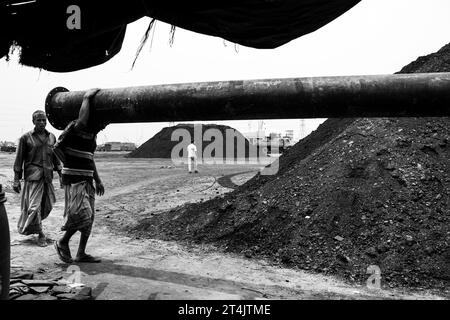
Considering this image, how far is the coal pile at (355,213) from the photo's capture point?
4.71m

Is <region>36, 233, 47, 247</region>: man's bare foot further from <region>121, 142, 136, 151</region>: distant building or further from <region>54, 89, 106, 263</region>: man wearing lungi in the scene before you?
<region>121, 142, 136, 151</region>: distant building

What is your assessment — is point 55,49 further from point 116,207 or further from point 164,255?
point 116,207

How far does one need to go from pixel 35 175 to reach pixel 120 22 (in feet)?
12.9

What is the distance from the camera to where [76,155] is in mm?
4320

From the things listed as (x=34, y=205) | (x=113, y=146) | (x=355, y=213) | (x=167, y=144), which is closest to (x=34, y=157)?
(x=34, y=205)

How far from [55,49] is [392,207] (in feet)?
15.5

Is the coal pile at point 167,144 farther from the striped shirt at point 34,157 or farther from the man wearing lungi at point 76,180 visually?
the man wearing lungi at point 76,180

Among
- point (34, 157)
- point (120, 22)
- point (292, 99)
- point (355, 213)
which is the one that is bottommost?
point (355, 213)

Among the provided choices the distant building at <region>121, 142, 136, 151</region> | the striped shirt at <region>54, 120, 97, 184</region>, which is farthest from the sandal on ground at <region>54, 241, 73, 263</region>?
the distant building at <region>121, 142, 136, 151</region>

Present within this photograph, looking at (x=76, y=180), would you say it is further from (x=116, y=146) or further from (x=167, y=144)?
(x=116, y=146)

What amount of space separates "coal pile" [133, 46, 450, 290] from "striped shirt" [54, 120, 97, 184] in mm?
2177

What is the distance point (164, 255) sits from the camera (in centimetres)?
514

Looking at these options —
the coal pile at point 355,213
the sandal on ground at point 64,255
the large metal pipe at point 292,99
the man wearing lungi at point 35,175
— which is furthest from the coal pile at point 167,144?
the large metal pipe at point 292,99

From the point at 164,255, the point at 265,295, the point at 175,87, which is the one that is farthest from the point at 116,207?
the point at 175,87
